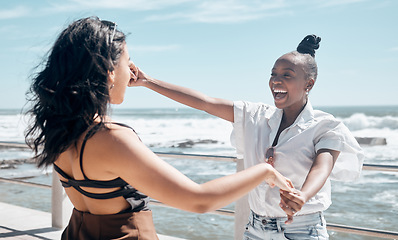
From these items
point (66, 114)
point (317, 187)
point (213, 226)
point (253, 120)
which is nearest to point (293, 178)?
point (317, 187)

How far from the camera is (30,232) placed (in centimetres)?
379

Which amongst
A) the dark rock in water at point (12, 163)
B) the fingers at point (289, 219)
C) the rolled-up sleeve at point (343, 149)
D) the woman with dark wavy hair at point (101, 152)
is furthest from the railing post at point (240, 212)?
the dark rock in water at point (12, 163)

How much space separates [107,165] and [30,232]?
10.4 feet

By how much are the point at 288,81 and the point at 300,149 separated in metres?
0.25

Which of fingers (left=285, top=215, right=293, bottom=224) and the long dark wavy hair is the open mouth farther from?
the long dark wavy hair

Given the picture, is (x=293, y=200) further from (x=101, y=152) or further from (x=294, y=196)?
(x=101, y=152)

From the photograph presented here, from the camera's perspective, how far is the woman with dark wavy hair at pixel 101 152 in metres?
1.00

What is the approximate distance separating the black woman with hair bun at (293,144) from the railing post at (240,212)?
4.30ft

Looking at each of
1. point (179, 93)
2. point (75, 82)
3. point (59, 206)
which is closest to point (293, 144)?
point (179, 93)

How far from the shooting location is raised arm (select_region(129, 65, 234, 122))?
1728 millimetres

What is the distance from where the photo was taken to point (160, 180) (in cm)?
99

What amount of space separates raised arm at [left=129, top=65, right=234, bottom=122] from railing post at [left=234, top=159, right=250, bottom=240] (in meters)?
1.31

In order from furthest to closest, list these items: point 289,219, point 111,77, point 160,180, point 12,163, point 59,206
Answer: point 12,163 → point 59,206 → point 289,219 → point 111,77 → point 160,180

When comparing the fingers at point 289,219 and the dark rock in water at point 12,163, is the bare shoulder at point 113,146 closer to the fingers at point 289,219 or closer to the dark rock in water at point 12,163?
the fingers at point 289,219
